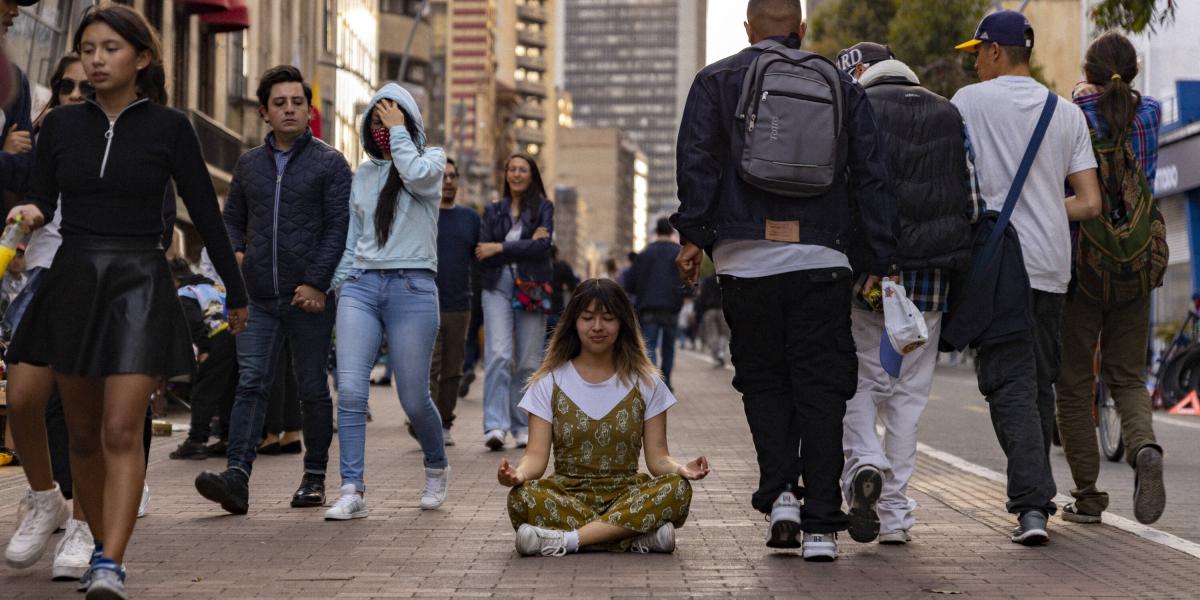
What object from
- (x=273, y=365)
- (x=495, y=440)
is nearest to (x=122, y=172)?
(x=273, y=365)

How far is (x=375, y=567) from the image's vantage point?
635 cm

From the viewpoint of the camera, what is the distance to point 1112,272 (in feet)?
25.9

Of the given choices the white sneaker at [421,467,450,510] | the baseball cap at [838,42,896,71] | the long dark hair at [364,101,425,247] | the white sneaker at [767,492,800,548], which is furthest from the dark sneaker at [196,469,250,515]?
the baseball cap at [838,42,896,71]

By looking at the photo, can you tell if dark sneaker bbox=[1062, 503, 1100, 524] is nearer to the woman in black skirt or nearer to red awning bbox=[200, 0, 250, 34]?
the woman in black skirt

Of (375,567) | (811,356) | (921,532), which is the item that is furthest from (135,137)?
(921,532)

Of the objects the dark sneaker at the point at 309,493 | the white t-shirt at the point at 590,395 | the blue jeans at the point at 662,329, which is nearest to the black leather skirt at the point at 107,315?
the white t-shirt at the point at 590,395

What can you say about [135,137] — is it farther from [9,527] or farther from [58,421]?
[9,527]

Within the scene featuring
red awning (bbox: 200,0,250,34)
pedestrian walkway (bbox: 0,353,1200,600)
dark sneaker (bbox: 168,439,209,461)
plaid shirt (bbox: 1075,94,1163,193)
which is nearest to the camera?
pedestrian walkway (bbox: 0,353,1200,600)

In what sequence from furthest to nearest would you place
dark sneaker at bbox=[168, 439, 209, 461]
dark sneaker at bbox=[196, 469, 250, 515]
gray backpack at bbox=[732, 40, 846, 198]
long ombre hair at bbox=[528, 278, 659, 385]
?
dark sneaker at bbox=[168, 439, 209, 461], dark sneaker at bbox=[196, 469, 250, 515], long ombre hair at bbox=[528, 278, 659, 385], gray backpack at bbox=[732, 40, 846, 198]

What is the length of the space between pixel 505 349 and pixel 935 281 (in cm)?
585

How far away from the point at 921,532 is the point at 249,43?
34.1 m

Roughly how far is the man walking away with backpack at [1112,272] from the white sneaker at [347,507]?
3.12 m

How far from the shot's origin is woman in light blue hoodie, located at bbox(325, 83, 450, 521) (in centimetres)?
810

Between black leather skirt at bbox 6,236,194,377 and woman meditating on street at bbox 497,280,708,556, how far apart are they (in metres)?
1.43
